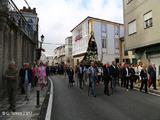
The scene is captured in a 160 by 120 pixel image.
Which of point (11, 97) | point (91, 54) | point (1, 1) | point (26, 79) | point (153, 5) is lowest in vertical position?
point (11, 97)

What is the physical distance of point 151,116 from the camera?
4.03 metres

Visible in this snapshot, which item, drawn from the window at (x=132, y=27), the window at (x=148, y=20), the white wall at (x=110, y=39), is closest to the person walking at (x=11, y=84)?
the window at (x=148, y=20)

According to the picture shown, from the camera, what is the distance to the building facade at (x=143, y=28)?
10953 millimetres

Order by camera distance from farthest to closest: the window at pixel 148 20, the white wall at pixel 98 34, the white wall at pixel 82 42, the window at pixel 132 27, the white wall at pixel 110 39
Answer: the white wall at pixel 110 39, the white wall at pixel 82 42, the white wall at pixel 98 34, the window at pixel 132 27, the window at pixel 148 20

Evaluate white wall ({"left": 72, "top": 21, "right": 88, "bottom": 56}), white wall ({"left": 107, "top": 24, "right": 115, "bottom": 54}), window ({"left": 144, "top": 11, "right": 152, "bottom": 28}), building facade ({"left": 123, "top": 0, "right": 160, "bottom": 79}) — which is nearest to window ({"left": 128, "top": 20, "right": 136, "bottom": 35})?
building facade ({"left": 123, "top": 0, "right": 160, "bottom": 79})

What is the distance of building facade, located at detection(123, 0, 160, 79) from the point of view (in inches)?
431

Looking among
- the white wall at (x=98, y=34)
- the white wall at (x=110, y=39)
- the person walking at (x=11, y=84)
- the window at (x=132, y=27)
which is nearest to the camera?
the person walking at (x=11, y=84)

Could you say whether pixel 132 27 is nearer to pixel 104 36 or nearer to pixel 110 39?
pixel 104 36

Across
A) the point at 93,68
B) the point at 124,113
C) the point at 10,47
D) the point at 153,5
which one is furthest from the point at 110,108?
the point at 153,5

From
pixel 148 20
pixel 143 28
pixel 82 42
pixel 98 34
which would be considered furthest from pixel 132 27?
pixel 82 42

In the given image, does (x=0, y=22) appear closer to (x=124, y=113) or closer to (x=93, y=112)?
(x=93, y=112)

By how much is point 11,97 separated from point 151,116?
4.95 metres

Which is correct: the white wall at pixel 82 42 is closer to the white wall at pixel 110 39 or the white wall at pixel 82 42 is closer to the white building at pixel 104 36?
the white building at pixel 104 36

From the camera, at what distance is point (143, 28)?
40.7 ft
